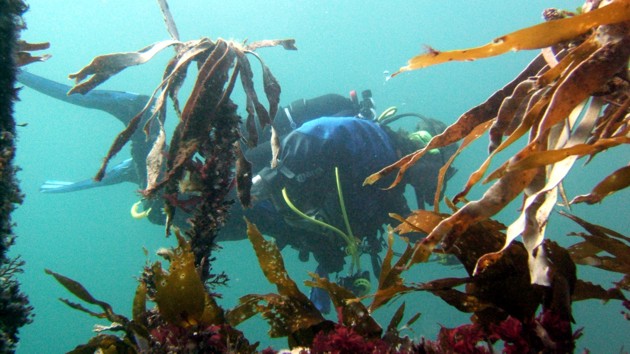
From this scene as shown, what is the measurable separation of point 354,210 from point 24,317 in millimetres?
4202

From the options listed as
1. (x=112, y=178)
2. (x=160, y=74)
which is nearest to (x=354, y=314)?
(x=112, y=178)

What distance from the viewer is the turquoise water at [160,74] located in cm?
6381

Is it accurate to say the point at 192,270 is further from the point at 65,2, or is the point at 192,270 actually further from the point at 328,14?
the point at 65,2

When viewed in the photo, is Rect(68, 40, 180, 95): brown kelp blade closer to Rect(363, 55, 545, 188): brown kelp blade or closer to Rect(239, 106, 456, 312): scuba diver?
Rect(363, 55, 545, 188): brown kelp blade

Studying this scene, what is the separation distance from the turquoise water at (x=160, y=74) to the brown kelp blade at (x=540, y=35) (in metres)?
49.9

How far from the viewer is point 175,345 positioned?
1.49 m

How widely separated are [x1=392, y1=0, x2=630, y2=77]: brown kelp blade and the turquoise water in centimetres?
4992

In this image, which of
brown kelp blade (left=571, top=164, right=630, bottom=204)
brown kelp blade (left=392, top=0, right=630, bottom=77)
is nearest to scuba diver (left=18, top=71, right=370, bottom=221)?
brown kelp blade (left=392, top=0, right=630, bottom=77)

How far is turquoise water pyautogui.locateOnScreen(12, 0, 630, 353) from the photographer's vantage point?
63812 mm

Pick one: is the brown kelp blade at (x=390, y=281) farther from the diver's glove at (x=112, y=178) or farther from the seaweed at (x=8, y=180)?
the diver's glove at (x=112, y=178)

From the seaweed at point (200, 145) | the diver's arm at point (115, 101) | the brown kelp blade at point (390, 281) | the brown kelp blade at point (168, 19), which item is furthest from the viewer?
the diver's arm at point (115, 101)

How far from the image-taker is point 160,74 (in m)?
75.8

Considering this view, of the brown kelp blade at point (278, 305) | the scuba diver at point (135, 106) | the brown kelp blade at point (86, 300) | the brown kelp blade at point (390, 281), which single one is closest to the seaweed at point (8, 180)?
the brown kelp blade at point (86, 300)

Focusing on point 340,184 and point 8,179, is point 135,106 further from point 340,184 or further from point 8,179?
point 8,179
